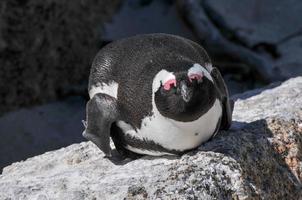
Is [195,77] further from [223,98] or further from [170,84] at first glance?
[223,98]

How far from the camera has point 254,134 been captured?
7.48 feet

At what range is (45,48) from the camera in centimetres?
411

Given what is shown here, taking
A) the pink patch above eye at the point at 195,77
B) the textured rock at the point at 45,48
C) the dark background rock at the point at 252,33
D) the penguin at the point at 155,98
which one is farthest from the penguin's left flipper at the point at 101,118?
the dark background rock at the point at 252,33

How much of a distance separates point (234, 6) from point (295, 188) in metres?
2.89

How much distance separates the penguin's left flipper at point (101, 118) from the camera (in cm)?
213

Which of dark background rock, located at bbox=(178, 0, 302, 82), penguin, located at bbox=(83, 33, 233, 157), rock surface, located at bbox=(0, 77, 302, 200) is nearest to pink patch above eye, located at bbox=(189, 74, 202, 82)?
penguin, located at bbox=(83, 33, 233, 157)

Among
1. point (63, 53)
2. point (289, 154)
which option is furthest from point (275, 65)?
point (289, 154)

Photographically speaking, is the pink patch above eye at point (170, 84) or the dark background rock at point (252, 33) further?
the dark background rock at point (252, 33)

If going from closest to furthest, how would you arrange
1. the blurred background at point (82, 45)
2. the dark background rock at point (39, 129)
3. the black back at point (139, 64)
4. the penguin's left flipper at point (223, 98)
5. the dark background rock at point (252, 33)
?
the black back at point (139, 64)
the penguin's left flipper at point (223, 98)
the dark background rock at point (39, 129)
the blurred background at point (82, 45)
the dark background rock at point (252, 33)

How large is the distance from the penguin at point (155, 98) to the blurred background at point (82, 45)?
5.10 ft

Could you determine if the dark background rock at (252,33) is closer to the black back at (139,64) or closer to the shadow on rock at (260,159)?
the shadow on rock at (260,159)

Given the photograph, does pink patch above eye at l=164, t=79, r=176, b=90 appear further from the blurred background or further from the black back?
the blurred background

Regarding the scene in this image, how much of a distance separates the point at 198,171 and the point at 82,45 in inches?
98.1

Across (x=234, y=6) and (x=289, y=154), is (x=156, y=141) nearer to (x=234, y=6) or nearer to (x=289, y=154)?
(x=289, y=154)
